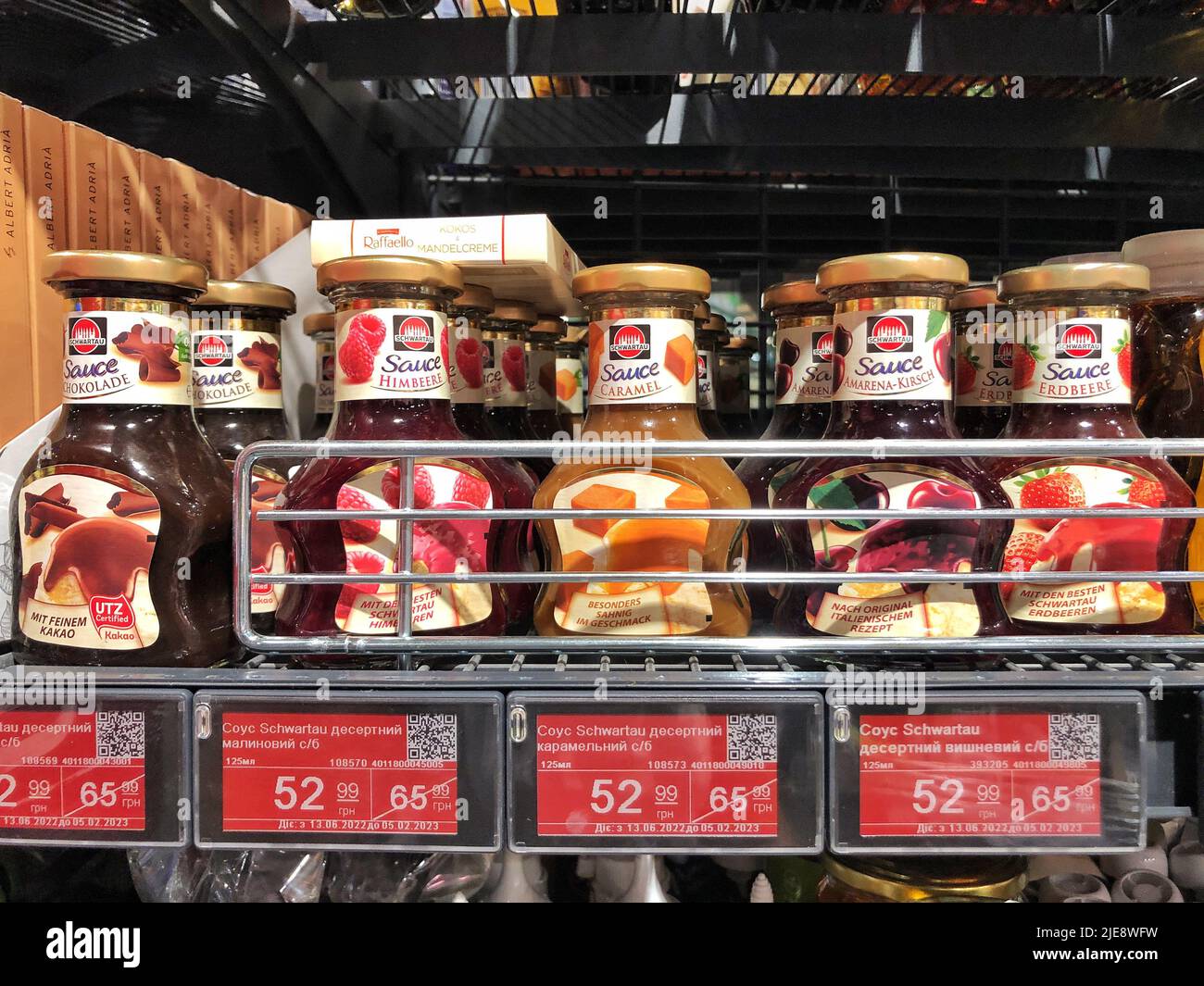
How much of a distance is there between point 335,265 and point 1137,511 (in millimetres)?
657

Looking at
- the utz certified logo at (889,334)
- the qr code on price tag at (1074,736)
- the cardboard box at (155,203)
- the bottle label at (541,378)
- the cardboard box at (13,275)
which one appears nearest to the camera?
the qr code on price tag at (1074,736)

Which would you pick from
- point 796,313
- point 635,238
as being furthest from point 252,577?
point 635,238

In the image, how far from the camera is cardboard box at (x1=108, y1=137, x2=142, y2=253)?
37.7 inches

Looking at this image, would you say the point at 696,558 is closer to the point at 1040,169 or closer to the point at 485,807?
the point at 485,807

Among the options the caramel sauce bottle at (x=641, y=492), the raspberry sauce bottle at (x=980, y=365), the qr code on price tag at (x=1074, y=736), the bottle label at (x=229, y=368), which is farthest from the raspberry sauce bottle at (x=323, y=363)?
the qr code on price tag at (x=1074, y=736)

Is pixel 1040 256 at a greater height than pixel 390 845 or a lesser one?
greater

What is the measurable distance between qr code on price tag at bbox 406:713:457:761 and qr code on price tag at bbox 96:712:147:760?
0.21 m

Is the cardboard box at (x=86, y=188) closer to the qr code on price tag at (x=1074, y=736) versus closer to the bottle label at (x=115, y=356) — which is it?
the bottle label at (x=115, y=356)

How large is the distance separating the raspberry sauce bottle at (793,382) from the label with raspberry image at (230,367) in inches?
22.8

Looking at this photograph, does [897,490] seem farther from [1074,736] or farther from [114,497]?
→ [114,497]

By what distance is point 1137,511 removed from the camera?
1.95 feet

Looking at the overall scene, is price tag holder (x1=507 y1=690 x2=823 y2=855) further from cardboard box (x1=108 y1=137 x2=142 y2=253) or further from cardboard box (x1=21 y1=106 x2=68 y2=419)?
cardboard box (x1=108 y1=137 x2=142 y2=253)

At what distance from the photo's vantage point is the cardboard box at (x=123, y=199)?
957mm

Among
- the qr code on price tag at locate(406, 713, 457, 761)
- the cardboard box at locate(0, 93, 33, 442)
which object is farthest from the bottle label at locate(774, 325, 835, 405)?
the cardboard box at locate(0, 93, 33, 442)
